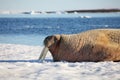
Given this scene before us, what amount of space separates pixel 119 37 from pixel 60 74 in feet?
9.30

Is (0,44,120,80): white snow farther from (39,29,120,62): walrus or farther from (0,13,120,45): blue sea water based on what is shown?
(0,13,120,45): blue sea water

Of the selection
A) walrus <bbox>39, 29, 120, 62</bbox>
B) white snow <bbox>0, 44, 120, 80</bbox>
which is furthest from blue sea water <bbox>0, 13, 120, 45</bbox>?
white snow <bbox>0, 44, 120, 80</bbox>

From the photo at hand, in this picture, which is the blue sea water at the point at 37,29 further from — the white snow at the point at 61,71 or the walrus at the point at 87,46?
the white snow at the point at 61,71

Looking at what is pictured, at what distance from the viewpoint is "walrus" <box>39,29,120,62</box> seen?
30.9ft

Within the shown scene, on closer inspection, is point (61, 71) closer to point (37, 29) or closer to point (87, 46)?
point (87, 46)

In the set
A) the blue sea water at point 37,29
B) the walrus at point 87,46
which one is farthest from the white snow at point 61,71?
the blue sea water at point 37,29

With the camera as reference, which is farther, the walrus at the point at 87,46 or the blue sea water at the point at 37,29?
the blue sea water at the point at 37,29

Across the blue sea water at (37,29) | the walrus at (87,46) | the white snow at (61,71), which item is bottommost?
the blue sea water at (37,29)

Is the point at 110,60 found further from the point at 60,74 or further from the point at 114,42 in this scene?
the point at 60,74

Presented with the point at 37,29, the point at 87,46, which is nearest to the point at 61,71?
the point at 87,46

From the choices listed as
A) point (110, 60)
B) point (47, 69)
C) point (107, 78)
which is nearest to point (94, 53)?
point (110, 60)

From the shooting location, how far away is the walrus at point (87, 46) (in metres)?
9.42

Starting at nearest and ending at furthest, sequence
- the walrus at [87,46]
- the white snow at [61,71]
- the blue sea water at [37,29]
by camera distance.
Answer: the white snow at [61,71]
the walrus at [87,46]
the blue sea water at [37,29]

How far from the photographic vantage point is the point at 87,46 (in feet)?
31.4
